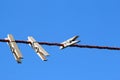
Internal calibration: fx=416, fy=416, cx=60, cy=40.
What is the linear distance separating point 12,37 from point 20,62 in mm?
1049

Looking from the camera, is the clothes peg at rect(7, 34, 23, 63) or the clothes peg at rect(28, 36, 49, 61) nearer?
the clothes peg at rect(7, 34, 23, 63)

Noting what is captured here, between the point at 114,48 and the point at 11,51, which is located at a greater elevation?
the point at 11,51

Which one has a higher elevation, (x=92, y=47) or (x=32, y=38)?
(x=32, y=38)

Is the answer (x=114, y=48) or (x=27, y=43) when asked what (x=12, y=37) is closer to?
(x=27, y=43)

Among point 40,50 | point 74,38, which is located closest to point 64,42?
point 74,38

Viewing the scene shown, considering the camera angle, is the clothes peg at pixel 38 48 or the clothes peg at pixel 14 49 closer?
the clothes peg at pixel 14 49

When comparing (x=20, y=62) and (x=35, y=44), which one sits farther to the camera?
(x=35, y=44)

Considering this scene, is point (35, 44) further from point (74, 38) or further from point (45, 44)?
point (74, 38)

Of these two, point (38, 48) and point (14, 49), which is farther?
point (38, 48)

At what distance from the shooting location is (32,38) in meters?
9.87

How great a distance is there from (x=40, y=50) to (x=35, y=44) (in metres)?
0.36

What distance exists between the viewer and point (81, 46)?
9.58 metres

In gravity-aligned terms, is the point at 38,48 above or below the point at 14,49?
below

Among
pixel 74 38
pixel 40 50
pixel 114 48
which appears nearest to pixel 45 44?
pixel 40 50
